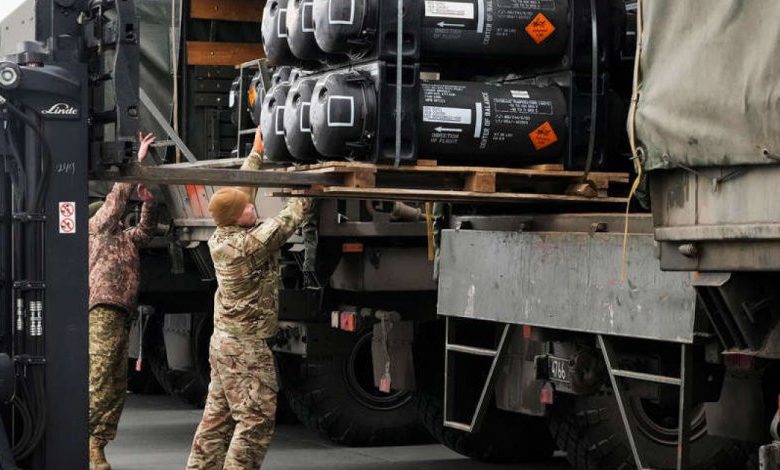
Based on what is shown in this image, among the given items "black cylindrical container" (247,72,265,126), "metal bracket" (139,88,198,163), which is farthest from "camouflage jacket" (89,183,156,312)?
"black cylindrical container" (247,72,265,126)

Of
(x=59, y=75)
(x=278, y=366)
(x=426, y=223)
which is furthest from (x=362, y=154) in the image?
(x=278, y=366)

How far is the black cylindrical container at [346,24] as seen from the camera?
7.73 m

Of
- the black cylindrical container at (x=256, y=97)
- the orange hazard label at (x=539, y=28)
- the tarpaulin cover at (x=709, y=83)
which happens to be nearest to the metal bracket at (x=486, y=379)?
the orange hazard label at (x=539, y=28)

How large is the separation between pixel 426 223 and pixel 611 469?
2.42 meters

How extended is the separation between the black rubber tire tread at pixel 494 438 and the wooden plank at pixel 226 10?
365 cm

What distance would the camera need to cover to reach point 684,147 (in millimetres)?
6367

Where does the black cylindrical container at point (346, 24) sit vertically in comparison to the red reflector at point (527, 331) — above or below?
above

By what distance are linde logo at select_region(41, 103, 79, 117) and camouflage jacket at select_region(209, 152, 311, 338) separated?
1446mm

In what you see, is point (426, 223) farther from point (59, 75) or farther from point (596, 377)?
point (59, 75)

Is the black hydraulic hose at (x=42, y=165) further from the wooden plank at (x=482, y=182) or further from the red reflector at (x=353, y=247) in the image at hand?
the red reflector at (x=353, y=247)

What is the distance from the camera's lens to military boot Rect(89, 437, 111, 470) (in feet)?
35.8

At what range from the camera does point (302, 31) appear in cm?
812

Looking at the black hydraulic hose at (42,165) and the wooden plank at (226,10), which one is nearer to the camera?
the black hydraulic hose at (42,165)

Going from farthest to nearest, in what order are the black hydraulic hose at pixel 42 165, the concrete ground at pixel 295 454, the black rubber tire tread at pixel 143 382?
the black rubber tire tread at pixel 143 382 → the concrete ground at pixel 295 454 → the black hydraulic hose at pixel 42 165
